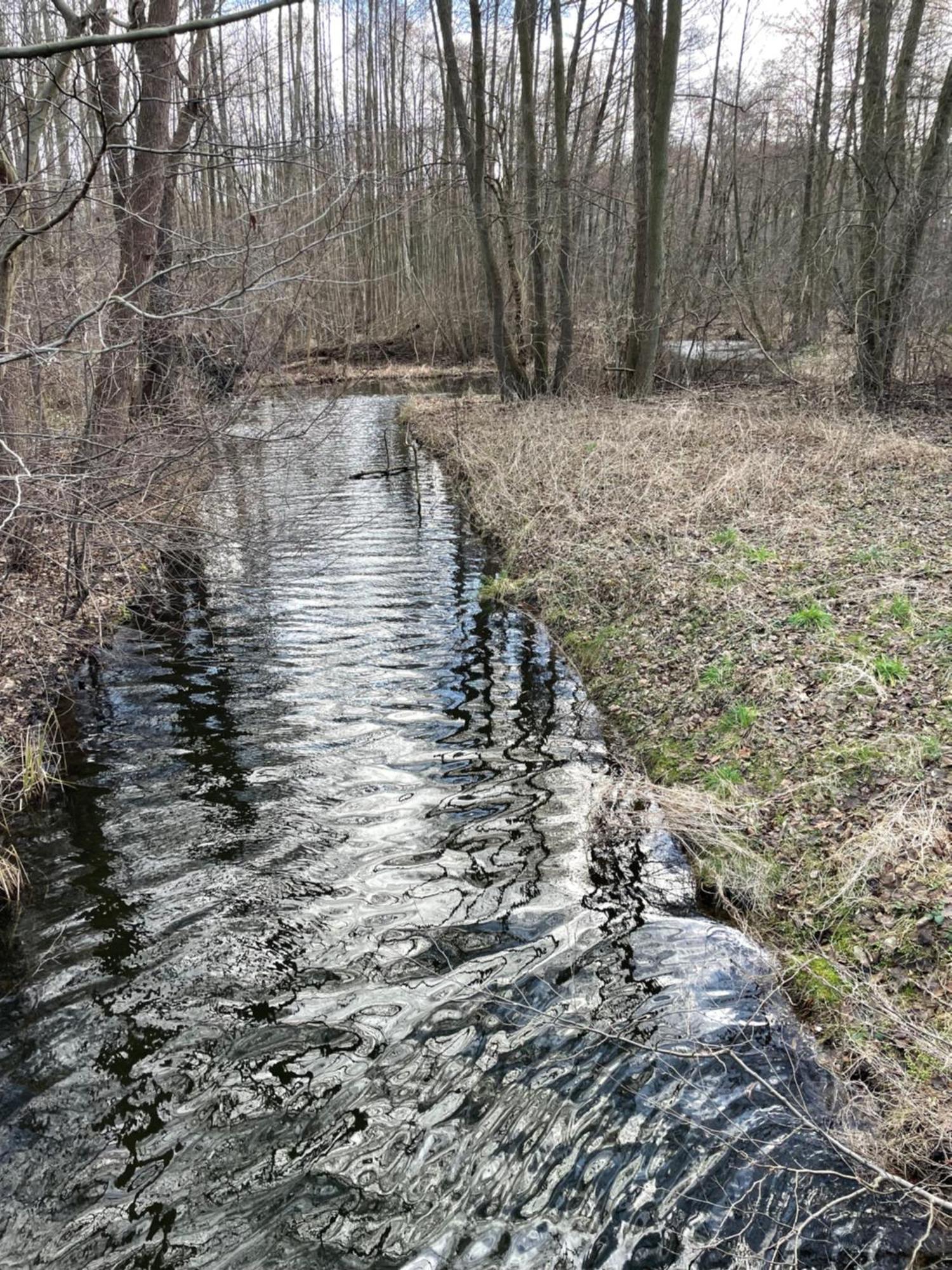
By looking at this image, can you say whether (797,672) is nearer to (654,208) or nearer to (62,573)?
(62,573)

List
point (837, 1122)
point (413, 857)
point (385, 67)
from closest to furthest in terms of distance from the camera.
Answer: point (837, 1122), point (413, 857), point (385, 67)

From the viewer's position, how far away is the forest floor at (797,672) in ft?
12.7

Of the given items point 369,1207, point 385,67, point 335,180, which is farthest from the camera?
point 385,67

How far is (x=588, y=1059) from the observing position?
12.1ft

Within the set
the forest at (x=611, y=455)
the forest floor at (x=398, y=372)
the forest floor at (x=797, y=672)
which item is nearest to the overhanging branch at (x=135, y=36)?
the forest at (x=611, y=455)

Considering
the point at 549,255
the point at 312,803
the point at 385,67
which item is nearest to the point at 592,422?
the point at 549,255

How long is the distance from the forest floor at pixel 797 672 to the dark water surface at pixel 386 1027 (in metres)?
0.34

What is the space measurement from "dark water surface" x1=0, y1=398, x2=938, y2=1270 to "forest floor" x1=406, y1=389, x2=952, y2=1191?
344 millimetres

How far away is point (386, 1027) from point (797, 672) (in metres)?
3.76

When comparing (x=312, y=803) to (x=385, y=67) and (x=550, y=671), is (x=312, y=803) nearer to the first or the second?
(x=550, y=671)

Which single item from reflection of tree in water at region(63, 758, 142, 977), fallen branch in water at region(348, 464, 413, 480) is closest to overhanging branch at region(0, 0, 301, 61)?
reflection of tree in water at region(63, 758, 142, 977)

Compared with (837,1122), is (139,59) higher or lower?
higher

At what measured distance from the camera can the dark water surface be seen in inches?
118

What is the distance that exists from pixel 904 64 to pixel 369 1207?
56.4 ft
